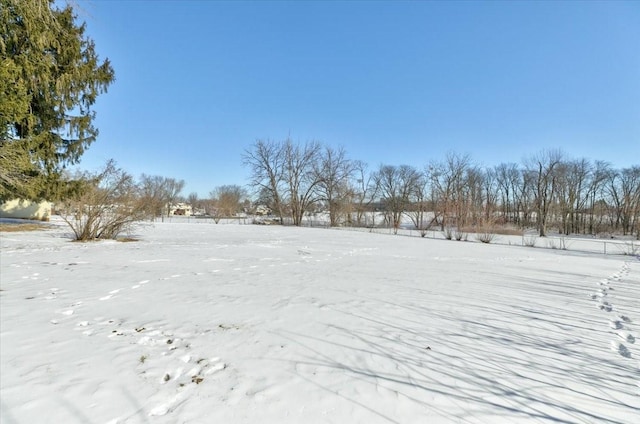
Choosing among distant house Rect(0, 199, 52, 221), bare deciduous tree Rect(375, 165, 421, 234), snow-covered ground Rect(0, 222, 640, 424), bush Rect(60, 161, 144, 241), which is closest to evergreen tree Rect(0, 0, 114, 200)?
bush Rect(60, 161, 144, 241)

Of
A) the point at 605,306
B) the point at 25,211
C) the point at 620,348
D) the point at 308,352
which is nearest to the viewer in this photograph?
the point at 308,352

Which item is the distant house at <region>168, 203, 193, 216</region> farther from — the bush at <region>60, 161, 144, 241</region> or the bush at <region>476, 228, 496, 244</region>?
the bush at <region>476, 228, 496, 244</region>

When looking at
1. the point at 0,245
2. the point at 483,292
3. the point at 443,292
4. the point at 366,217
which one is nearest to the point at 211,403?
the point at 443,292

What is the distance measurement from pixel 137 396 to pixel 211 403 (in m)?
0.62

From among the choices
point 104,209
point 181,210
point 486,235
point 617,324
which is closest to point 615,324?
point 617,324

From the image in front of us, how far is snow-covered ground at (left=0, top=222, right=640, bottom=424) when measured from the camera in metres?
2.32

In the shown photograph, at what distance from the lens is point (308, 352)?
127 inches

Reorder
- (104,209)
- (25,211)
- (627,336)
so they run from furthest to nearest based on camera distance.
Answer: (25,211) < (104,209) < (627,336)

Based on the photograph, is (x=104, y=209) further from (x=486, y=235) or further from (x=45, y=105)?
(x=486, y=235)

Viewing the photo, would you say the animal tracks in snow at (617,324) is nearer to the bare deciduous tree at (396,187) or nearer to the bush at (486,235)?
the bush at (486,235)

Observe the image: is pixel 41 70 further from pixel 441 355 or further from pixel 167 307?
pixel 441 355

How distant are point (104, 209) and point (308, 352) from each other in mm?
12684

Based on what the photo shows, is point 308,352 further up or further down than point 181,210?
further down

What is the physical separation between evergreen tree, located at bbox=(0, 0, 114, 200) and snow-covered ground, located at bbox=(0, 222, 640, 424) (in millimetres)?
6192
